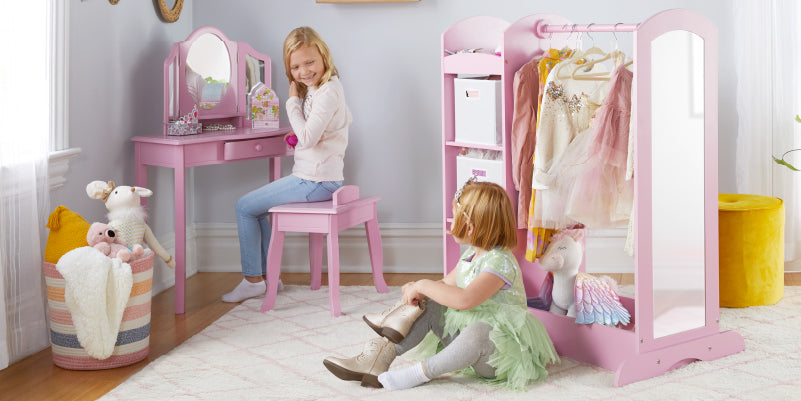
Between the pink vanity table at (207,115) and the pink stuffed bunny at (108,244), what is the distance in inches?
25.5

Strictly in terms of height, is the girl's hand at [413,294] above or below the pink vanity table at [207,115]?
below

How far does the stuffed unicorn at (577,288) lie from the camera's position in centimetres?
297

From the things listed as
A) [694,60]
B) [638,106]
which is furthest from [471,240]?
[694,60]

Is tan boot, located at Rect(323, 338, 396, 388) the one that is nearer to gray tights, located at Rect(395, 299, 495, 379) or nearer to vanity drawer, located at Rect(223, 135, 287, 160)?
gray tights, located at Rect(395, 299, 495, 379)

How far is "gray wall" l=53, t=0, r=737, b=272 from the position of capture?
4.20 m

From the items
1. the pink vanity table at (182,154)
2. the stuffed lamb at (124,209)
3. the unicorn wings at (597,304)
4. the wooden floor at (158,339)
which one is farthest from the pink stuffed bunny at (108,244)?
the unicorn wings at (597,304)

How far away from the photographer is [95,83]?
3.58 meters

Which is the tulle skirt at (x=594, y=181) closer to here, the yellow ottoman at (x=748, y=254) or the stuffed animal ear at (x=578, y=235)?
the stuffed animal ear at (x=578, y=235)

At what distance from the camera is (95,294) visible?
286 cm

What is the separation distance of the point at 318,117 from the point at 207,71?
681 mm

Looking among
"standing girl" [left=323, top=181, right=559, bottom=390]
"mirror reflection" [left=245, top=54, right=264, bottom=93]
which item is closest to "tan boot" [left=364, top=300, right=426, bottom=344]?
"standing girl" [left=323, top=181, right=559, bottom=390]

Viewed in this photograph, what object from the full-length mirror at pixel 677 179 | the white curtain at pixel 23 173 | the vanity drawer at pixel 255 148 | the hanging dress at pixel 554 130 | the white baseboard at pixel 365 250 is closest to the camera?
the full-length mirror at pixel 677 179

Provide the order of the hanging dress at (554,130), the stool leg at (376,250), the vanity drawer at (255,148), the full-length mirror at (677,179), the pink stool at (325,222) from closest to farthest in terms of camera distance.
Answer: the full-length mirror at (677,179), the hanging dress at (554,130), the pink stool at (325,222), the vanity drawer at (255,148), the stool leg at (376,250)

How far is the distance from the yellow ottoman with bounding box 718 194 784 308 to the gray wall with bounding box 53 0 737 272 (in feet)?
2.16
